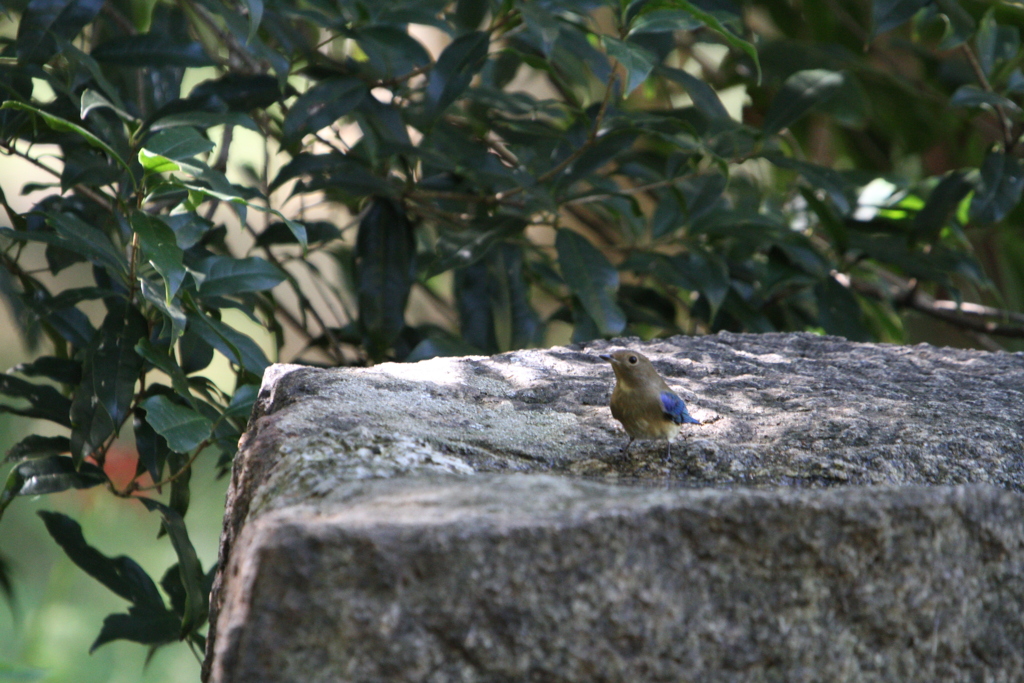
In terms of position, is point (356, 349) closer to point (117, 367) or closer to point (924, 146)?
point (117, 367)

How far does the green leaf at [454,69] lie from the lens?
97.5 inches

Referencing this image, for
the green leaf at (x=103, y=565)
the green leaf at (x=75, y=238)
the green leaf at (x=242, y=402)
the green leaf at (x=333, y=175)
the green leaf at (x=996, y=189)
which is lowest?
the green leaf at (x=103, y=565)

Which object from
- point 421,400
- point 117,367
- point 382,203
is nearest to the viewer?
point 421,400

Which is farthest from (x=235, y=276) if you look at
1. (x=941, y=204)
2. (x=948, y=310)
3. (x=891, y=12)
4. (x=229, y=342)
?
(x=948, y=310)

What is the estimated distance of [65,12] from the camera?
2104 mm

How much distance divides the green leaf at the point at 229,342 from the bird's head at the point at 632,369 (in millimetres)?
970

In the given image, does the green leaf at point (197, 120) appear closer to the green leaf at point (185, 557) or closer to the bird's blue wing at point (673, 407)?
the green leaf at point (185, 557)

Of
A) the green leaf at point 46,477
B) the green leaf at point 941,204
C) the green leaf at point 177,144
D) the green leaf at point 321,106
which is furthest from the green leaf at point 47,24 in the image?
the green leaf at point 941,204

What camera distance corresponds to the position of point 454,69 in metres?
2.48

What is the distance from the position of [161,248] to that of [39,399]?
0.70m

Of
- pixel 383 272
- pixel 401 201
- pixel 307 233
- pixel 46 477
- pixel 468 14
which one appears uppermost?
pixel 468 14

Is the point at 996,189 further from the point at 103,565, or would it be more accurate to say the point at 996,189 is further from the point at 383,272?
the point at 103,565

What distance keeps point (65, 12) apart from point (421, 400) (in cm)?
131

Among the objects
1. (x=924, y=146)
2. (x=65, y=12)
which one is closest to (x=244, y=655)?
(x=65, y=12)
